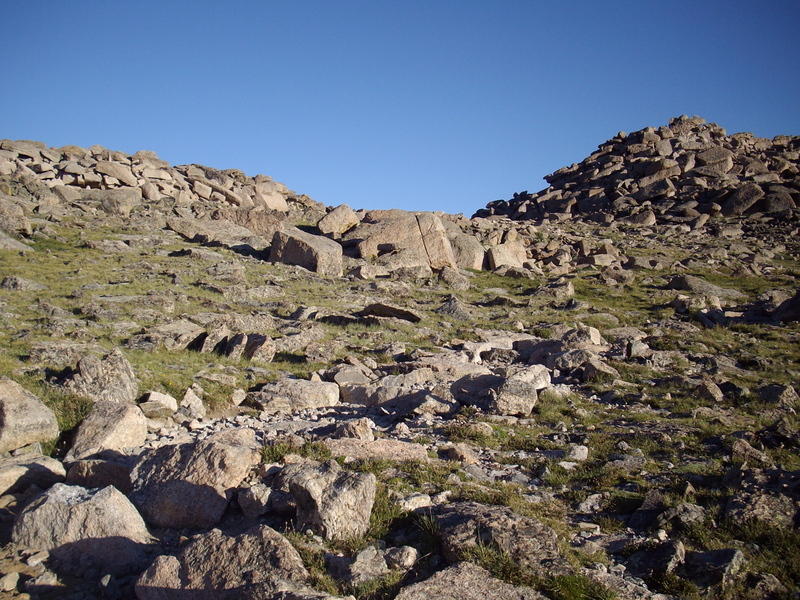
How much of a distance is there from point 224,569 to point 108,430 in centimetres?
573

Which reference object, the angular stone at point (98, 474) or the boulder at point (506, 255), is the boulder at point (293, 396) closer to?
the angular stone at point (98, 474)

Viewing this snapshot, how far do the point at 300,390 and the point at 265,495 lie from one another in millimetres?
7106

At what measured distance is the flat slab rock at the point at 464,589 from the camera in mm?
5781

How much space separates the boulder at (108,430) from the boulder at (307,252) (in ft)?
83.9

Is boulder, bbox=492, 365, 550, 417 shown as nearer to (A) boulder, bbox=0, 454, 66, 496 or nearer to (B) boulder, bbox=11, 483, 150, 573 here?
(B) boulder, bbox=11, 483, 150, 573

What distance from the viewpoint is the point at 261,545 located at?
6184 millimetres

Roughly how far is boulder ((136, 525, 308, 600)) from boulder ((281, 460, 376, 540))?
1005 mm

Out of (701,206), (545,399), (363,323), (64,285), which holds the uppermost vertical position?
(701,206)

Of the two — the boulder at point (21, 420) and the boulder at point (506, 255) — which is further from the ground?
the boulder at point (506, 255)

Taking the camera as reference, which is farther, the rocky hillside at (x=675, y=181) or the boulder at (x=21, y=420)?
the rocky hillside at (x=675, y=181)

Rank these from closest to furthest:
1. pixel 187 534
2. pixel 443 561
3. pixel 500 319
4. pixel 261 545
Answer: pixel 261 545 < pixel 443 561 < pixel 187 534 < pixel 500 319

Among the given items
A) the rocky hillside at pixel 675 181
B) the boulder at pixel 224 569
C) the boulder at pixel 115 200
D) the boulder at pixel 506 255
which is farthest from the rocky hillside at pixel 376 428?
the rocky hillside at pixel 675 181

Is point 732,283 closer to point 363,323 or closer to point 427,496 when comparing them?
point 363,323

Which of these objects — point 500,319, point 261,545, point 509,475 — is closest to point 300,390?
point 509,475
